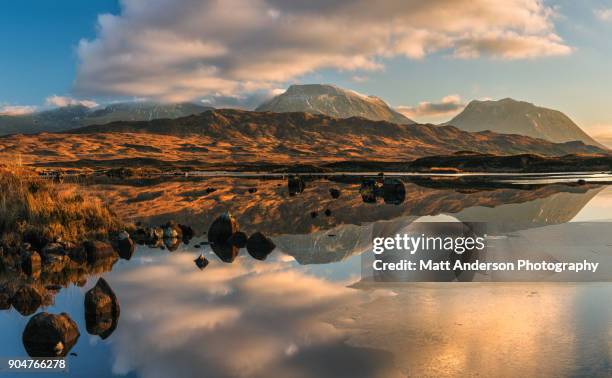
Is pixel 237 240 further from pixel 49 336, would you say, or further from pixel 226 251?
pixel 49 336

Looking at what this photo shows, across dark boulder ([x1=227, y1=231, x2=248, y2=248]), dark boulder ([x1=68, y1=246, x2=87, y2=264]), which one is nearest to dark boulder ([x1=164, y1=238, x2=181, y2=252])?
dark boulder ([x1=227, y1=231, x2=248, y2=248])

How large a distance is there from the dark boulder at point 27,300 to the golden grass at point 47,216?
5262 millimetres

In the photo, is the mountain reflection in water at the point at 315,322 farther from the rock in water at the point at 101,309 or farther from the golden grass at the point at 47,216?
the golden grass at the point at 47,216

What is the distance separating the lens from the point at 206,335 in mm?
9164

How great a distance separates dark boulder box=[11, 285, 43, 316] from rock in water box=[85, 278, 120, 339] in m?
1.35

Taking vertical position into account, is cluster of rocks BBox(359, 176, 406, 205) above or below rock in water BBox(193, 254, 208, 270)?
above

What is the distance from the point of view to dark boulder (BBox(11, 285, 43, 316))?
35.0 feet

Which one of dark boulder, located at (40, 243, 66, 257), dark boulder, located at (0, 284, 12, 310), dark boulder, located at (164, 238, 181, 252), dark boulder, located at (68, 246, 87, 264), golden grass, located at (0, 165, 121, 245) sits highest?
golden grass, located at (0, 165, 121, 245)

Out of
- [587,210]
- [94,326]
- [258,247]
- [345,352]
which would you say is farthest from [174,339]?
[587,210]

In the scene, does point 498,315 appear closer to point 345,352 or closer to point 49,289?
point 345,352

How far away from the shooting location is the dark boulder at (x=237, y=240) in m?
18.3

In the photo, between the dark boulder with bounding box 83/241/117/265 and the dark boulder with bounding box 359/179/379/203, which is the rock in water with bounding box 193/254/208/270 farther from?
the dark boulder with bounding box 359/179/379/203

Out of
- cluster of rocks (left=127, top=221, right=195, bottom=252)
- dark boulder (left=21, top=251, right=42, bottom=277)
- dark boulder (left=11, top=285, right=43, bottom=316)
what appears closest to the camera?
dark boulder (left=11, top=285, right=43, bottom=316)

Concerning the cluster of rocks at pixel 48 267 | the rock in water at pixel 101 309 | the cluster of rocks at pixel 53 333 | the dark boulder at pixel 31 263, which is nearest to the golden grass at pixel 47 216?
the cluster of rocks at pixel 48 267
